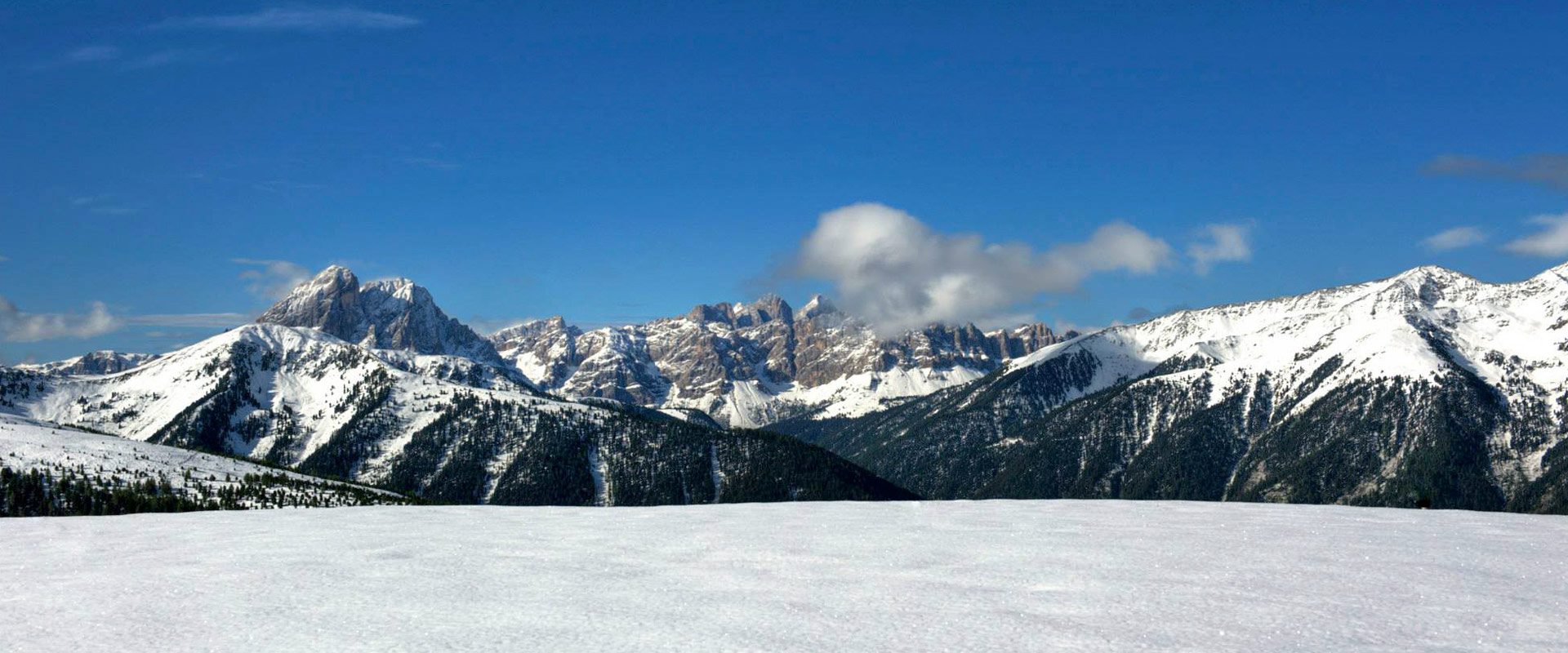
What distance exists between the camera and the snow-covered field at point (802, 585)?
709 inches

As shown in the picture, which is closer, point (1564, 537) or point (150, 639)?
point (150, 639)

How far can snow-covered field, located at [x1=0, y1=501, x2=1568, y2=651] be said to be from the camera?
18016mm

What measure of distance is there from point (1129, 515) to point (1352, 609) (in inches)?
634

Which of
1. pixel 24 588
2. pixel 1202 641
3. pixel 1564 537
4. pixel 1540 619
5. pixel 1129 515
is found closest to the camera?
pixel 1202 641

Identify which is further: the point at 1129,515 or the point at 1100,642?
the point at 1129,515

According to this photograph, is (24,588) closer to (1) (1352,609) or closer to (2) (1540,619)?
(1) (1352,609)

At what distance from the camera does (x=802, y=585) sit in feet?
73.0

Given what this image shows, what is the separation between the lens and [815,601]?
20.6 metres

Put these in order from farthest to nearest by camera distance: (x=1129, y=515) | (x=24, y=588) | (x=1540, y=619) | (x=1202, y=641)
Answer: (x=1129, y=515)
(x=24, y=588)
(x=1540, y=619)
(x=1202, y=641)

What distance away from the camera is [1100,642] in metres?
17.5

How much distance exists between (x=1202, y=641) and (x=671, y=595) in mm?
10498

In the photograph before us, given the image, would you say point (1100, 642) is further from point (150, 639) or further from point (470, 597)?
point (150, 639)

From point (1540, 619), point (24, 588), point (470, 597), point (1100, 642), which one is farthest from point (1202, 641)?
point (24, 588)

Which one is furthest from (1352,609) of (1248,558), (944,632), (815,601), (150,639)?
(150,639)
